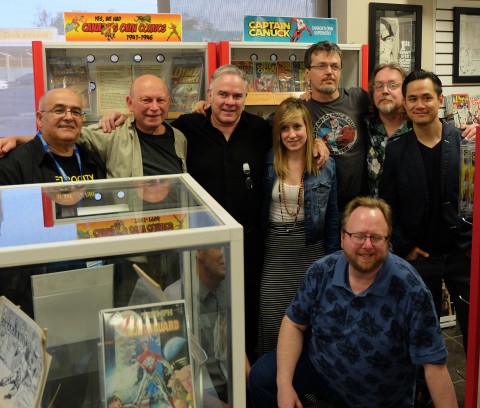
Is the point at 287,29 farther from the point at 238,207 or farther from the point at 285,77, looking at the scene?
the point at 238,207

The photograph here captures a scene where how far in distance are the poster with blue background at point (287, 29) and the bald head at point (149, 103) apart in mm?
781

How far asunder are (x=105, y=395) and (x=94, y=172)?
164 centimetres

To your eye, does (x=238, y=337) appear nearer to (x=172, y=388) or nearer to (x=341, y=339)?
(x=172, y=388)

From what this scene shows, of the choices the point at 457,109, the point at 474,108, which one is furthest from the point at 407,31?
the point at 474,108

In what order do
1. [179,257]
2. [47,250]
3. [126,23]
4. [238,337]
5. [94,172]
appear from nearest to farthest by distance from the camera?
[47,250] < [238,337] < [179,257] < [94,172] < [126,23]

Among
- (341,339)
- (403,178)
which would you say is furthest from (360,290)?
(403,178)

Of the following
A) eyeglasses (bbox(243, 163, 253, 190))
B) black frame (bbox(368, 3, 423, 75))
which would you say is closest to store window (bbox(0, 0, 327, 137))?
black frame (bbox(368, 3, 423, 75))

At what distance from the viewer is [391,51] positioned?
4.25 m

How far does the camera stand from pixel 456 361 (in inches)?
133

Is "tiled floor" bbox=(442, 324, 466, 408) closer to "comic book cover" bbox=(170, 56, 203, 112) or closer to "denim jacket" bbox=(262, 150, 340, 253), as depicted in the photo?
"denim jacket" bbox=(262, 150, 340, 253)

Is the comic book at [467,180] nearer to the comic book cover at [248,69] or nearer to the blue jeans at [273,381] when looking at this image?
the blue jeans at [273,381]

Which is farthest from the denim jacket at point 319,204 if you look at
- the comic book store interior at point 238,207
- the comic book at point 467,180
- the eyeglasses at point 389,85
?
the comic book at point 467,180

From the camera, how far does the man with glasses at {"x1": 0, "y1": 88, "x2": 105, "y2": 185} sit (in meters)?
2.30

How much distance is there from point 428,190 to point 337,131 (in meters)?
0.64
